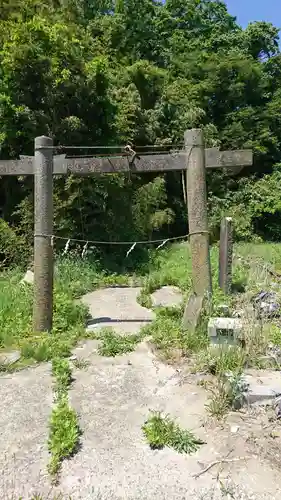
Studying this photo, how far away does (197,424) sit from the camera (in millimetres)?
3484

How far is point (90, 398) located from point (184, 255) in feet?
25.8

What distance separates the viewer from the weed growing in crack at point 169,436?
125 inches

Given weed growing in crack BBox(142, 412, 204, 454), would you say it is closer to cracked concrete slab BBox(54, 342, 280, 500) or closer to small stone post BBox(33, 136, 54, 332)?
cracked concrete slab BBox(54, 342, 280, 500)

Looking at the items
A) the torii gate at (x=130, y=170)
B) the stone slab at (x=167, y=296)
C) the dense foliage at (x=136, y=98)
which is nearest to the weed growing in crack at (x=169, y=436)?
the torii gate at (x=130, y=170)

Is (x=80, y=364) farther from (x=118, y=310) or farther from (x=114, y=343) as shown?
(x=118, y=310)

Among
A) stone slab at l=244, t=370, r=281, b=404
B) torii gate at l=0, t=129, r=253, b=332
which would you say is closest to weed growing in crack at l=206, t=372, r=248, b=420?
stone slab at l=244, t=370, r=281, b=404

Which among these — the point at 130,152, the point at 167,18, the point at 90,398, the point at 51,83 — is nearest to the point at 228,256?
the point at 130,152

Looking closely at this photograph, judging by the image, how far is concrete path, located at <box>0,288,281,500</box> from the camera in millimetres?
2766

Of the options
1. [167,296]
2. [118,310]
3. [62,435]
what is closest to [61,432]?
[62,435]

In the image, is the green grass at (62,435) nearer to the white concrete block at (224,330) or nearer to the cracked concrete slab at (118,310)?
the white concrete block at (224,330)

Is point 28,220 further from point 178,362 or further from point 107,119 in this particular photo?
point 178,362

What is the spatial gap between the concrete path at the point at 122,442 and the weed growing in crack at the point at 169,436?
0.20 ft

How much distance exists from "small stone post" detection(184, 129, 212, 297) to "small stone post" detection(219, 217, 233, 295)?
5.92ft

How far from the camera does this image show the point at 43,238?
214 inches
